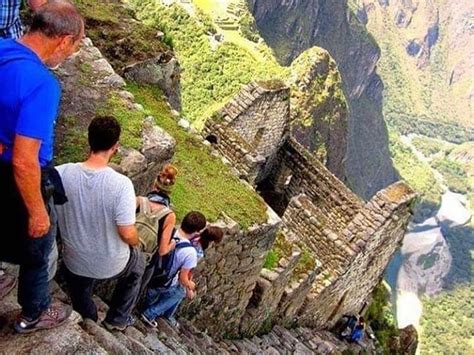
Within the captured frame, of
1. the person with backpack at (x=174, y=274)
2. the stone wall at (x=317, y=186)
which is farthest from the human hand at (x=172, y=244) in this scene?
the stone wall at (x=317, y=186)

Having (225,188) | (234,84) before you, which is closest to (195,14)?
(234,84)

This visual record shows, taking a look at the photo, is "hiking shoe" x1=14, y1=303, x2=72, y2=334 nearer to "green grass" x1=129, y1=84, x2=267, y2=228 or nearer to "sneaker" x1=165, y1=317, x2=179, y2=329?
"sneaker" x1=165, y1=317, x2=179, y2=329

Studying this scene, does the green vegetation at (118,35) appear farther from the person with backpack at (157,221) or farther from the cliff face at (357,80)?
the cliff face at (357,80)

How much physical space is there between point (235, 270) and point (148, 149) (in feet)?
8.91

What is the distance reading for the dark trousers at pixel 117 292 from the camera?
481cm

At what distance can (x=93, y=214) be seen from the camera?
14.3ft

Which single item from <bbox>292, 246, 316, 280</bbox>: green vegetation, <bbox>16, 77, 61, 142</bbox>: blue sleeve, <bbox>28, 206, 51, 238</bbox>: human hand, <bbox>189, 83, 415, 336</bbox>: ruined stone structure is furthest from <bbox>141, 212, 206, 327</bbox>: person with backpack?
<bbox>292, 246, 316, 280</bbox>: green vegetation

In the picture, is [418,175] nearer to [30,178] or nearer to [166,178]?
[166,178]

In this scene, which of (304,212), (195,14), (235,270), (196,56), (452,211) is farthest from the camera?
(452,211)

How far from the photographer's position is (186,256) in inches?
229

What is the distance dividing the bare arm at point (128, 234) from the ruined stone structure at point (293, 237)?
283 centimetres

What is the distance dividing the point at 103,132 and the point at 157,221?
1286 mm

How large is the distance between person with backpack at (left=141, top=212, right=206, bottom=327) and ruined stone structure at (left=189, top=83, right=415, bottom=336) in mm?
1009

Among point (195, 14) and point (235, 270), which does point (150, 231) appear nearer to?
point (235, 270)
